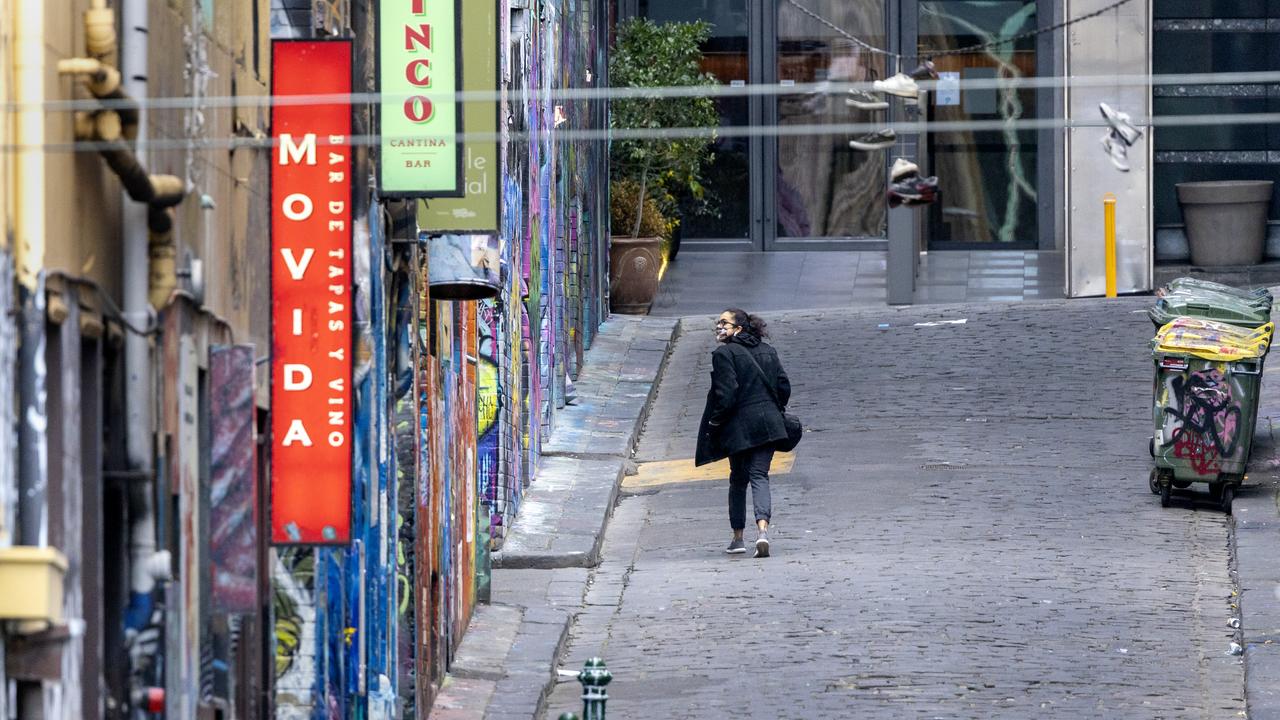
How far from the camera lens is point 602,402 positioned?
20.0m

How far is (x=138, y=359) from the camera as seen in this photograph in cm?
655

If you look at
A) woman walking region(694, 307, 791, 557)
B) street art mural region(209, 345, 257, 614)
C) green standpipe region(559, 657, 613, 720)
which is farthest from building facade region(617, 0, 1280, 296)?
street art mural region(209, 345, 257, 614)

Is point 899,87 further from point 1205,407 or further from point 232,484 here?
point 232,484

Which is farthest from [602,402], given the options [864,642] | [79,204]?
[79,204]

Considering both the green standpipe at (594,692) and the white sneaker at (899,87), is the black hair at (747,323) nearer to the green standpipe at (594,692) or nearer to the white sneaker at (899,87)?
the white sneaker at (899,87)

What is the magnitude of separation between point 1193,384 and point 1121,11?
10.3m

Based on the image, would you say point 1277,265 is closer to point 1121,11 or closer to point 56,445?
point 1121,11

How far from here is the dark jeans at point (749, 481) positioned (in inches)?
586

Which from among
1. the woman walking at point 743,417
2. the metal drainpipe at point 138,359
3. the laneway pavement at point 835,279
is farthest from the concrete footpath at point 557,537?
the metal drainpipe at point 138,359

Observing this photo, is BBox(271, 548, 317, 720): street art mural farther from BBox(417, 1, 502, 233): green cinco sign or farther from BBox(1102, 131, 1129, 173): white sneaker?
BBox(1102, 131, 1129, 173): white sneaker

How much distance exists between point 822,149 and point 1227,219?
5262 mm

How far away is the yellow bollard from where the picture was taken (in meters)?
25.0

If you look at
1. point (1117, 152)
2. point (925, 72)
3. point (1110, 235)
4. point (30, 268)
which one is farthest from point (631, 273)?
point (30, 268)

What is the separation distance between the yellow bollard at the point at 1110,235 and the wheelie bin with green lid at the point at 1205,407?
9.32 meters
